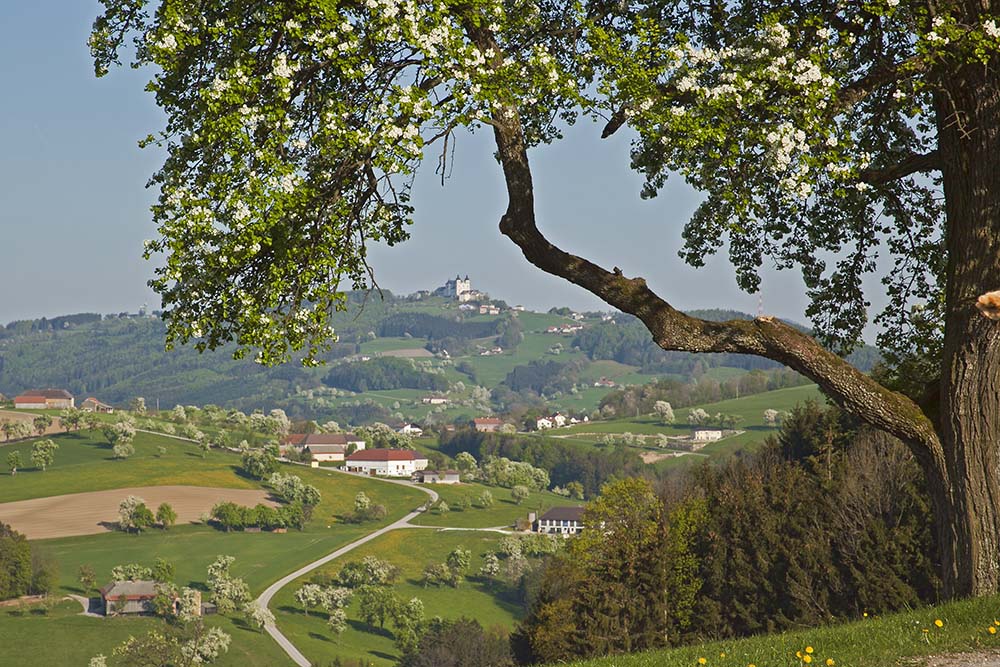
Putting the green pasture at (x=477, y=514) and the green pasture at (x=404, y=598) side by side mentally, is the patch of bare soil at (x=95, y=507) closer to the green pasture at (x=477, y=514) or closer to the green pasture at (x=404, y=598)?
the green pasture at (x=477, y=514)

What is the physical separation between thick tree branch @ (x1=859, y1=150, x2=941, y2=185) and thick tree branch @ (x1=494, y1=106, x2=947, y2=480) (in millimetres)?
2568

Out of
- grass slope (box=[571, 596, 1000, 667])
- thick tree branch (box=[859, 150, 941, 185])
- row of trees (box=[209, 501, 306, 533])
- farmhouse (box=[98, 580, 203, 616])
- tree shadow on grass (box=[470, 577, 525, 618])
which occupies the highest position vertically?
thick tree branch (box=[859, 150, 941, 185])

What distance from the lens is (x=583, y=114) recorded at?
12367mm

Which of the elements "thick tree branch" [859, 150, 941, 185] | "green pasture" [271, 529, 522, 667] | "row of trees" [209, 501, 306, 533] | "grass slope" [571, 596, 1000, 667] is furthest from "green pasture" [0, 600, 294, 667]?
"thick tree branch" [859, 150, 941, 185]

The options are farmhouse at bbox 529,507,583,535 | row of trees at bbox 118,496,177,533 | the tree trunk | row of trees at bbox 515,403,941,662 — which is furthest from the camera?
farmhouse at bbox 529,507,583,535

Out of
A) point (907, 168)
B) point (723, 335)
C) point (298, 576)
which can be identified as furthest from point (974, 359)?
point (298, 576)

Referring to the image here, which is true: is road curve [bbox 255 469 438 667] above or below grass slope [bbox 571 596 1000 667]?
below

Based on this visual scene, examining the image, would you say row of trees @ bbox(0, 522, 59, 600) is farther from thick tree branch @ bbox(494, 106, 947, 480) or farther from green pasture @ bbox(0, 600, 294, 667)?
thick tree branch @ bbox(494, 106, 947, 480)

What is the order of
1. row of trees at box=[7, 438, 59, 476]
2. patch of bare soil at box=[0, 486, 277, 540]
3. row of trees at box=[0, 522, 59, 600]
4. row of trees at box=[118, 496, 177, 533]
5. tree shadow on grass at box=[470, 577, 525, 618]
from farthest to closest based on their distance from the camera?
row of trees at box=[7, 438, 59, 476] → row of trees at box=[118, 496, 177, 533] → patch of bare soil at box=[0, 486, 277, 540] → tree shadow on grass at box=[470, 577, 525, 618] → row of trees at box=[0, 522, 59, 600]

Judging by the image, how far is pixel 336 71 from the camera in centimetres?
1319

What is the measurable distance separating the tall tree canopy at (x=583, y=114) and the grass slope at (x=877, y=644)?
949mm

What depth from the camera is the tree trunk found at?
12.4 metres

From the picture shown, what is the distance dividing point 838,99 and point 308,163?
20.1 feet

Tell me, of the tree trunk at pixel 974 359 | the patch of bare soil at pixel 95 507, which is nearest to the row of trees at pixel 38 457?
the patch of bare soil at pixel 95 507
